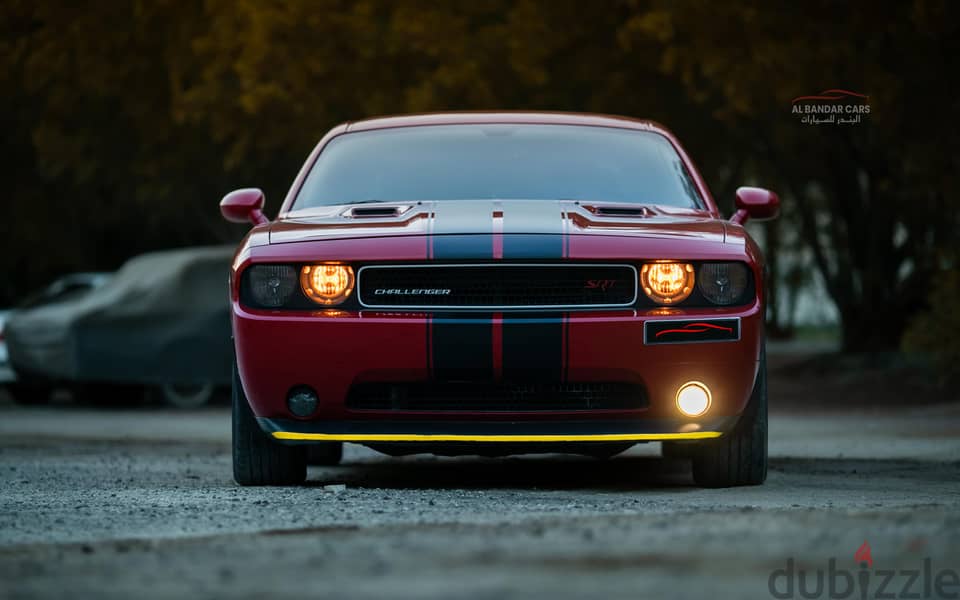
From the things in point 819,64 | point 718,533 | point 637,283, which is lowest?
point 718,533

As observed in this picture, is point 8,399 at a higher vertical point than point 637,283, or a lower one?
lower

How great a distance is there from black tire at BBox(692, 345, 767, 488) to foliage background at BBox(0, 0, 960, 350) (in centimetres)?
813

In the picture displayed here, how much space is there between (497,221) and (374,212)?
71cm

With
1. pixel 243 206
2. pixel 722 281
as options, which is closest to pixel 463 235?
pixel 722 281

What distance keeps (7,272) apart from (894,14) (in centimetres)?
2556

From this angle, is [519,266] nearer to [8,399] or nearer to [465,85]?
[465,85]

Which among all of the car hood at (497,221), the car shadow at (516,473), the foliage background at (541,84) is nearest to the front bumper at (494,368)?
the car hood at (497,221)

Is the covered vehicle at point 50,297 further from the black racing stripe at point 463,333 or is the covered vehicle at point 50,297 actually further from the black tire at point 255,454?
the black racing stripe at point 463,333

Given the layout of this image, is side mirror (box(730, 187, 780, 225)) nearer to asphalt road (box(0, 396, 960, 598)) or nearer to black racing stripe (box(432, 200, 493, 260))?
asphalt road (box(0, 396, 960, 598))

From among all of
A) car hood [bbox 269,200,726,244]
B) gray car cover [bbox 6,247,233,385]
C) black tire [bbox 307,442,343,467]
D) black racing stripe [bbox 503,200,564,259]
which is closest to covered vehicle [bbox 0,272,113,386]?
gray car cover [bbox 6,247,233,385]

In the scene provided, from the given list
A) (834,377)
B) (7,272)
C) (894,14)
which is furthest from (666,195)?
(7,272)

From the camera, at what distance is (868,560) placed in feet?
14.2

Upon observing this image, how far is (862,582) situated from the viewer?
13.4 feet

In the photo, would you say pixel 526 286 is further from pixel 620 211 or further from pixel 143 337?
pixel 143 337
